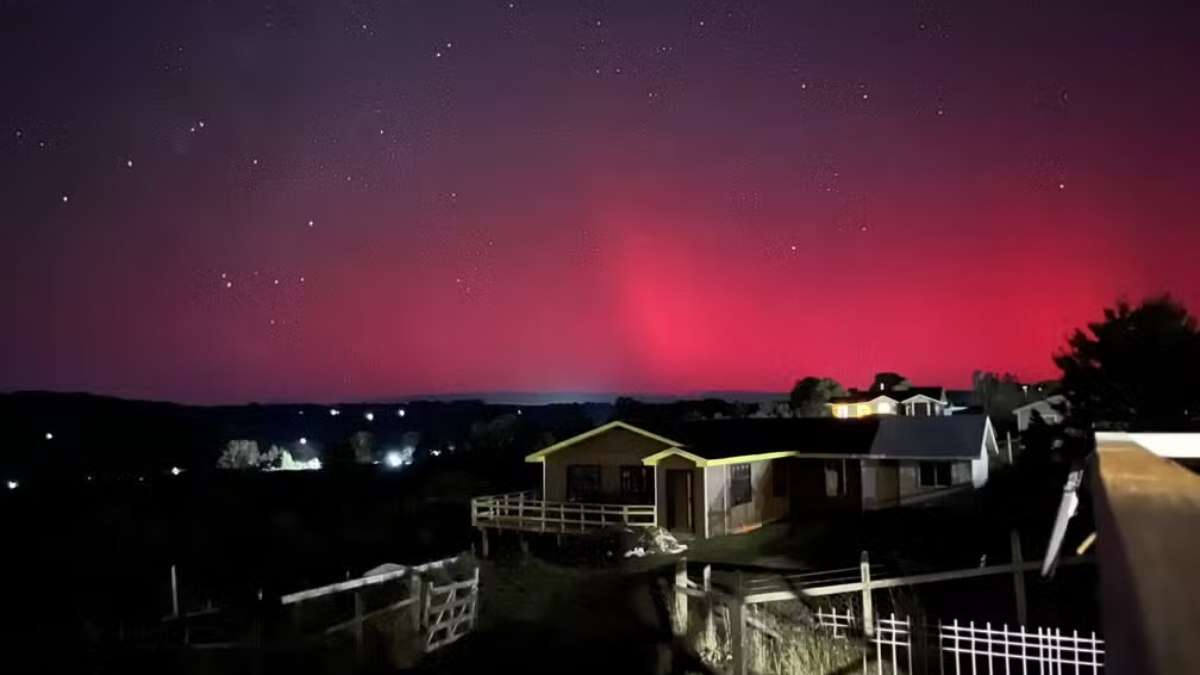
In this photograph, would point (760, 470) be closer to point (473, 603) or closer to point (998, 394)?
point (473, 603)

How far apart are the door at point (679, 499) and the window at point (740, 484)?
5.25 feet

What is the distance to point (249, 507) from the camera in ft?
187

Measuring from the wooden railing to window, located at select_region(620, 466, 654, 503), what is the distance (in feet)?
2.32

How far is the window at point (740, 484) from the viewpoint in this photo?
32094 mm

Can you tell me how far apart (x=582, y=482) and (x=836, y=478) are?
879 centimetres

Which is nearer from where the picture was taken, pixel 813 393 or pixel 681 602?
pixel 681 602

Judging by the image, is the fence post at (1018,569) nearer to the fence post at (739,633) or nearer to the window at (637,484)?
the fence post at (739,633)

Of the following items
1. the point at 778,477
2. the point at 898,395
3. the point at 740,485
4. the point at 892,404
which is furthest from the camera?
the point at 898,395

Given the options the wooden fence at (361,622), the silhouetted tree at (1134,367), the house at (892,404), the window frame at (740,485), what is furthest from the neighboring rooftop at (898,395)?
the wooden fence at (361,622)

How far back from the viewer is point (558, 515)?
3288cm

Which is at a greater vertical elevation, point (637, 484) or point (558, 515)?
point (637, 484)

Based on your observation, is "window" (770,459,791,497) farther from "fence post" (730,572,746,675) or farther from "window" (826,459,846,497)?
"fence post" (730,572,746,675)

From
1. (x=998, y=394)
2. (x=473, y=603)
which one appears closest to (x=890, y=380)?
(x=998, y=394)

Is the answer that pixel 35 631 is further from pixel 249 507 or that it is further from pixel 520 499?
pixel 249 507
